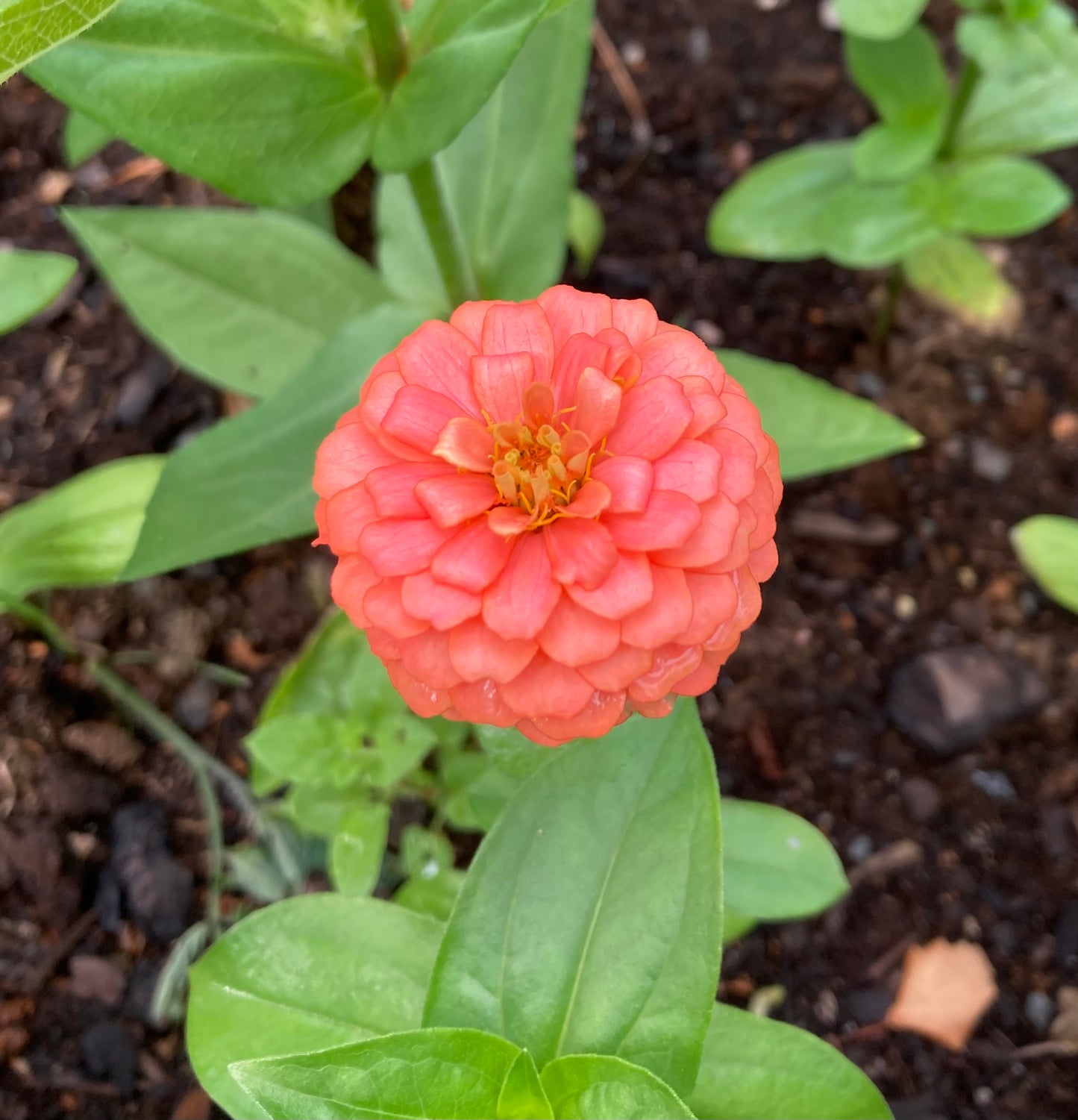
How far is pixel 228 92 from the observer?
2.60 ft

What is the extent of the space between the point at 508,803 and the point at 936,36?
1.44 metres

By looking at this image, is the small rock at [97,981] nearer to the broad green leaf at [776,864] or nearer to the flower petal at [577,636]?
the broad green leaf at [776,864]

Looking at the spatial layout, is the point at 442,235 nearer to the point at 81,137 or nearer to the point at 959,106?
the point at 81,137

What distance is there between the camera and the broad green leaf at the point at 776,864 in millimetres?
929

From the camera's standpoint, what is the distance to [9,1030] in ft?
3.48

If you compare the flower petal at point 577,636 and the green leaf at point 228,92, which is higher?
the green leaf at point 228,92

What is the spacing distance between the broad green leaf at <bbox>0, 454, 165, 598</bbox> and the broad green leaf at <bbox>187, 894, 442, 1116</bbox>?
0.44 meters

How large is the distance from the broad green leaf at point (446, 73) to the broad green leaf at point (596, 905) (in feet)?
1.52

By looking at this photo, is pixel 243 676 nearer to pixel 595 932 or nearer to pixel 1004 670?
pixel 595 932

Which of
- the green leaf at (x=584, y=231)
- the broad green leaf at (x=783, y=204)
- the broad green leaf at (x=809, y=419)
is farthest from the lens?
the green leaf at (x=584, y=231)

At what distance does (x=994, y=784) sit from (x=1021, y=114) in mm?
786

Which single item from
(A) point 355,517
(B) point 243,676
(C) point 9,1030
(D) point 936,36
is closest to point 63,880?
(C) point 9,1030

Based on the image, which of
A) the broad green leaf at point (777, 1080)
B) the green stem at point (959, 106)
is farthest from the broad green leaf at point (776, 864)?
the green stem at point (959, 106)

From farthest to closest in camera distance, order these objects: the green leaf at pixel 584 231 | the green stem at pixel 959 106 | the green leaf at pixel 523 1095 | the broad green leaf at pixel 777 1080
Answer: the green leaf at pixel 584 231 → the green stem at pixel 959 106 → the broad green leaf at pixel 777 1080 → the green leaf at pixel 523 1095
